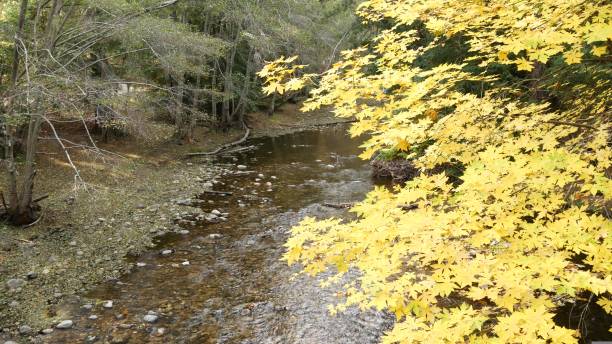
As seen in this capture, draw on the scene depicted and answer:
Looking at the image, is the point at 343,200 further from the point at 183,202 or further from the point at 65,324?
the point at 65,324

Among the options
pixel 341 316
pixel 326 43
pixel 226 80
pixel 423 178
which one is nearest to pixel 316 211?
pixel 341 316

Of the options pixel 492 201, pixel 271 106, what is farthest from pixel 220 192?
pixel 271 106

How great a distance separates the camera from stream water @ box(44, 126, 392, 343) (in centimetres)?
608

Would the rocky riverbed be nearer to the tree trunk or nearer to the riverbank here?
the riverbank

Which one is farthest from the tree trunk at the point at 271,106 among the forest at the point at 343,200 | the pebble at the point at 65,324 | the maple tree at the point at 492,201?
the maple tree at the point at 492,201

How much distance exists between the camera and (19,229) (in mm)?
8750

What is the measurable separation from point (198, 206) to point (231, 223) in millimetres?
1630

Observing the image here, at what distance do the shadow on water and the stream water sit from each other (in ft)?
0.05

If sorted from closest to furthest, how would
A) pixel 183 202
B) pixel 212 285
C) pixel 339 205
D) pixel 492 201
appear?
pixel 492 201 → pixel 212 285 → pixel 339 205 → pixel 183 202

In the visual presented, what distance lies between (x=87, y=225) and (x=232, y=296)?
4.45 meters

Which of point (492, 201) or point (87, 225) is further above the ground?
point (492, 201)

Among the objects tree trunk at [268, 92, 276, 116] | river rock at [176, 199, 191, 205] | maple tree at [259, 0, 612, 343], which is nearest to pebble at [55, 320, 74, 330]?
maple tree at [259, 0, 612, 343]

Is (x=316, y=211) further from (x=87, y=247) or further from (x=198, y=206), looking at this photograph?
(x=87, y=247)

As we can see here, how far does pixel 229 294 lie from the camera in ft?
23.6
